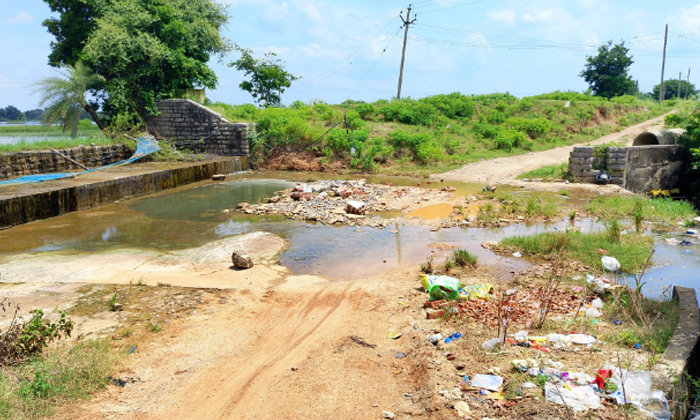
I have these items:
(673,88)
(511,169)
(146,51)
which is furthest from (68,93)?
(673,88)

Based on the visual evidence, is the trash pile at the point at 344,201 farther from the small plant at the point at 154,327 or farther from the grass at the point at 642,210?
the small plant at the point at 154,327

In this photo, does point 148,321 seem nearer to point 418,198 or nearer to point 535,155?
point 418,198

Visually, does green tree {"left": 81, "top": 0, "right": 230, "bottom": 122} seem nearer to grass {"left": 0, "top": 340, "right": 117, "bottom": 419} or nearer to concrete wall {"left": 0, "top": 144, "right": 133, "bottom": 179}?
concrete wall {"left": 0, "top": 144, "right": 133, "bottom": 179}

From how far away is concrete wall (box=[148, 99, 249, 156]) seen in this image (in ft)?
58.7

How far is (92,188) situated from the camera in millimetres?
10984

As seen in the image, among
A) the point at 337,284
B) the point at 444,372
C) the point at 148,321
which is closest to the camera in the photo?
the point at 444,372

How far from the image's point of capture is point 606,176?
40.8 feet

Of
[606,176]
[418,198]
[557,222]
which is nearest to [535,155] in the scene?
[606,176]

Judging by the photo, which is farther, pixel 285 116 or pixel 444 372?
pixel 285 116

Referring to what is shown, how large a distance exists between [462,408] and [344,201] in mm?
8252

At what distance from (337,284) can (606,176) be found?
9866 millimetres

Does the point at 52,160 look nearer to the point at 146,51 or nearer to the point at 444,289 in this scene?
the point at 146,51

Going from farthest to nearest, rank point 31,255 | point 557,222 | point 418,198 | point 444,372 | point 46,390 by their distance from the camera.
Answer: point 418,198, point 557,222, point 31,255, point 444,372, point 46,390

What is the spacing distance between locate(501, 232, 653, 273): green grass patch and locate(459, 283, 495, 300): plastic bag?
6.05 ft
